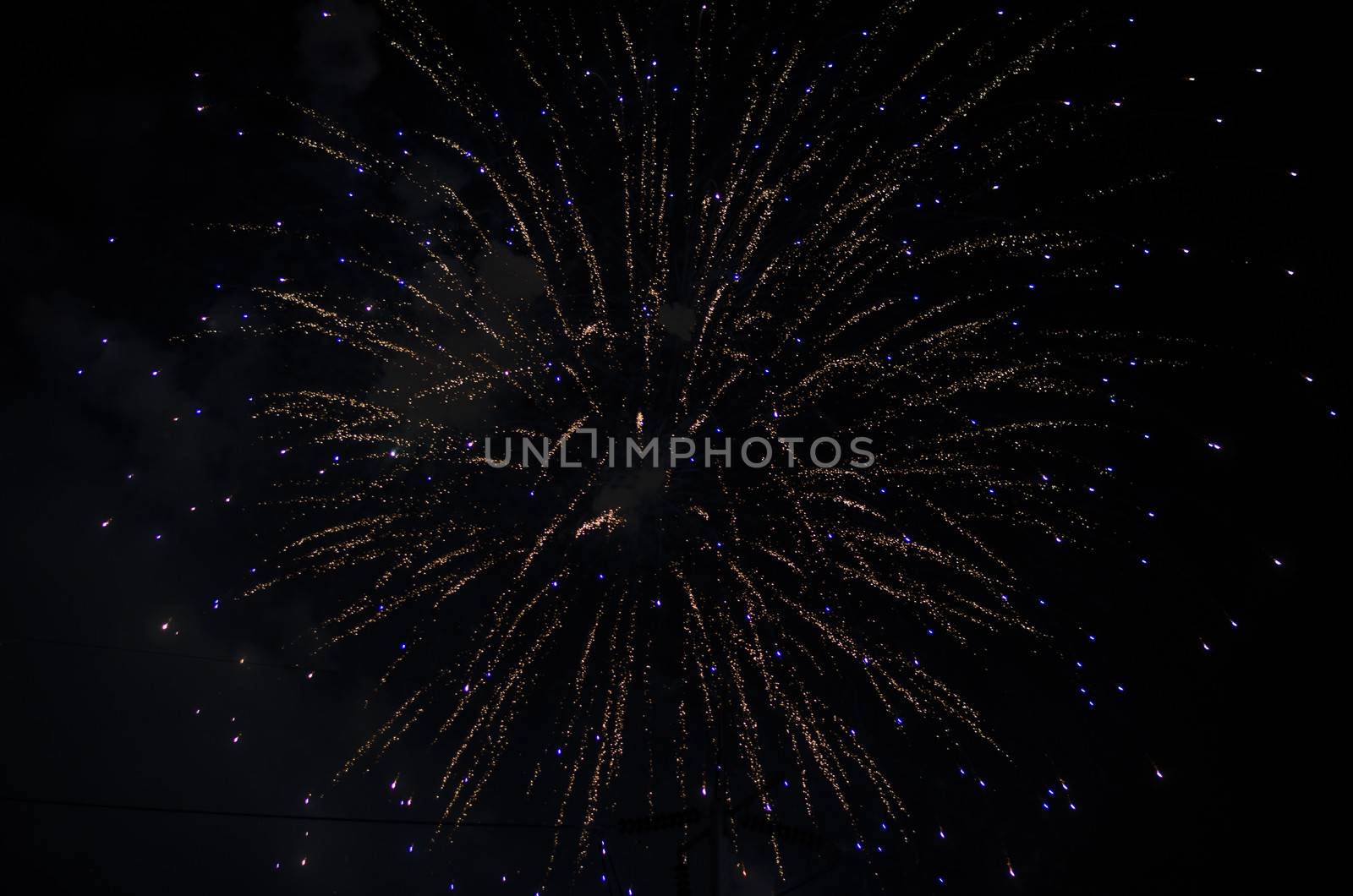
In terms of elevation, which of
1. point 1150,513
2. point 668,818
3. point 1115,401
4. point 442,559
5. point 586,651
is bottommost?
point 668,818

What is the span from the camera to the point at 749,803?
13.5m

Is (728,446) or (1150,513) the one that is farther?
(728,446)

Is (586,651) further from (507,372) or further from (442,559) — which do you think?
(507,372)

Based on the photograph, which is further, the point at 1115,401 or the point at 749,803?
the point at 749,803

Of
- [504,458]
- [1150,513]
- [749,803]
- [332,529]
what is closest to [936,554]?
[1150,513]

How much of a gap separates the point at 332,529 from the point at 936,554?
9307 mm

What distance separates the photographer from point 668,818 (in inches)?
540

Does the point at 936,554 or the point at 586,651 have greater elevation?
the point at 936,554

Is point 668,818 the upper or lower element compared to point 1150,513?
lower

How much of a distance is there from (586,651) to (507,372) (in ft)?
14.8

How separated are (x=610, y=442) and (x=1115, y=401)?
7346 mm

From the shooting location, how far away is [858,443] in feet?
45.3

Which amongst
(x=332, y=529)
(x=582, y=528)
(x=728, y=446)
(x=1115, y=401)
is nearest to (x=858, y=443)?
(x=728, y=446)

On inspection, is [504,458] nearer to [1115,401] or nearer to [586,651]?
[586,651]
